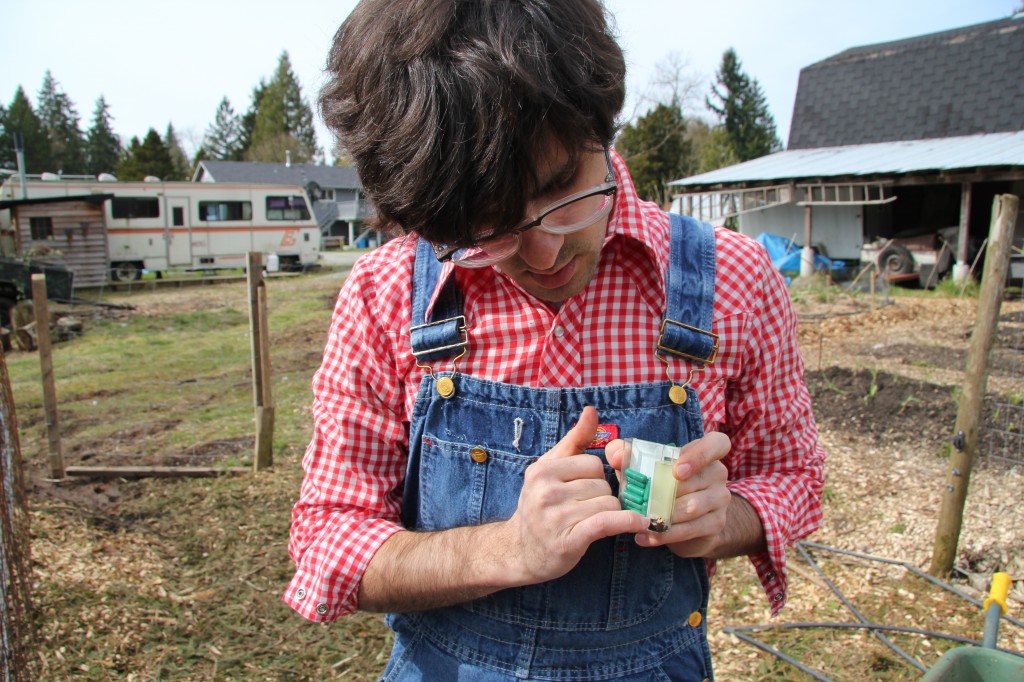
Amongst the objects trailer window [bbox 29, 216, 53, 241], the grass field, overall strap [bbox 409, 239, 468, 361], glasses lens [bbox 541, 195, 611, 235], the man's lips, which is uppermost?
trailer window [bbox 29, 216, 53, 241]

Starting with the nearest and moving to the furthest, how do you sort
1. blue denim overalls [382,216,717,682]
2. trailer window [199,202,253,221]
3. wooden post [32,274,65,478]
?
blue denim overalls [382,216,717,682] → wooden post [32,274,65,478] → trailer window [199,202,253,221]

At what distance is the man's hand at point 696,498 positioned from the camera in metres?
1.15

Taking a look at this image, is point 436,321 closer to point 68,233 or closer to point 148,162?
point 68,233

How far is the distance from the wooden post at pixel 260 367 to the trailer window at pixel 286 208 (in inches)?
731

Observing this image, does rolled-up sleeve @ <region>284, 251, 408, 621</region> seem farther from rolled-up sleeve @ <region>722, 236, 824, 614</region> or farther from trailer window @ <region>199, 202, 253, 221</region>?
trailer window @ <region>199, 202, 253, 221</region>

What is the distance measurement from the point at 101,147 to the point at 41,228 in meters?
45.9

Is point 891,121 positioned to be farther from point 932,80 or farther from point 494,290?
point 494,290

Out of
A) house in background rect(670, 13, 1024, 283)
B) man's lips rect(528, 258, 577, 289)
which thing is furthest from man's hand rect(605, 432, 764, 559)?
house in background rect(670, 13, 1024, 283)

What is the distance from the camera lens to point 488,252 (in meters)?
1.25

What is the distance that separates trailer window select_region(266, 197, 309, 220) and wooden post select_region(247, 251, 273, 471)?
18571mm

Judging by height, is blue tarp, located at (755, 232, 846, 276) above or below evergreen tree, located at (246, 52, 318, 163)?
below

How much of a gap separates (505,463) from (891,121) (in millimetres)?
21012

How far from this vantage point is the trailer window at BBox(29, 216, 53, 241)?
1834 cm

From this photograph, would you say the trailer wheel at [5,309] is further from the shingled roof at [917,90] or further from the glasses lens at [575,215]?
the shingled roof at [917,90]
